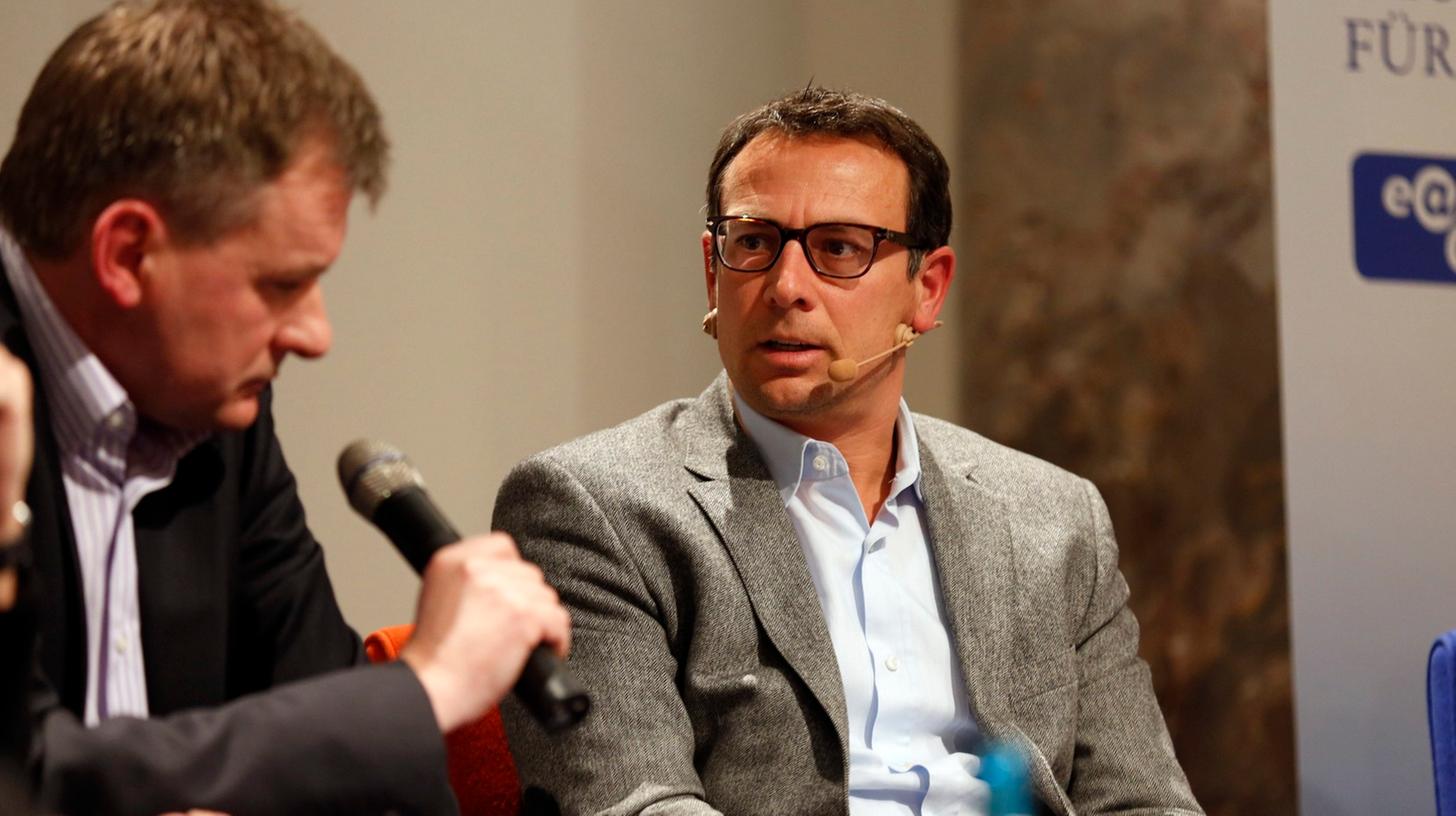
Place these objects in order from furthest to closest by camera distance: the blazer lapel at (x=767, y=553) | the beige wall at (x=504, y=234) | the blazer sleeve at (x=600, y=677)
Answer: the beige wall at (x=504, y=234), the blazer lapel at (x=767, y=553), the blazer sleeve at (x=600, y=677)

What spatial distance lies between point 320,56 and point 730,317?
3.14ft

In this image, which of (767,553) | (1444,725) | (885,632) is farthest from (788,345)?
(1444,725)

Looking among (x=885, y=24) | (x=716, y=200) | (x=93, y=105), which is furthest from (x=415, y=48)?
(x=93, y=105)

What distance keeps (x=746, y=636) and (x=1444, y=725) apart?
3.63ft

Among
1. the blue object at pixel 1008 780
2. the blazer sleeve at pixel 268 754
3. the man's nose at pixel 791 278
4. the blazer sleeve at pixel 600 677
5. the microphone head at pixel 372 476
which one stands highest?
the man's nose at pixel 791 278

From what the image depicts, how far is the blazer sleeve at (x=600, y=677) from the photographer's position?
1.89 m

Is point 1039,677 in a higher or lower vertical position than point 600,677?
lower

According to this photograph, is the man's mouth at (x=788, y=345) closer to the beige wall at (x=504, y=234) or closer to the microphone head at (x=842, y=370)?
the microphone head at (x=842, y=370)

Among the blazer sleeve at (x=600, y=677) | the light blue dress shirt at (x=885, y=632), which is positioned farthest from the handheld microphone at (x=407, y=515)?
the light blue dress shirt at (x=885, y=632)

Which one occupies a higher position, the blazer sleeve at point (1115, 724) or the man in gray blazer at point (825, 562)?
the man in gray blazer at point (825, 562)

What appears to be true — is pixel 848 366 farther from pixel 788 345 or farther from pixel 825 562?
pixel 825 562

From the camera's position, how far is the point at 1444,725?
2.34m

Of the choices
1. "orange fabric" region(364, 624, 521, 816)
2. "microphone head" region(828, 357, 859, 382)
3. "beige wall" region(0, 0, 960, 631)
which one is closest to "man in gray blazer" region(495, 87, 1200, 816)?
"microphone head" region(828, 357, 859, 382)

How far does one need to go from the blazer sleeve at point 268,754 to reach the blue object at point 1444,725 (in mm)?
1663
